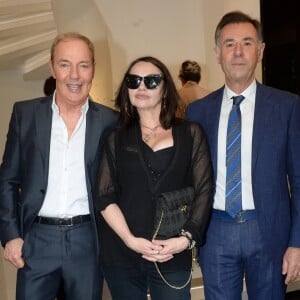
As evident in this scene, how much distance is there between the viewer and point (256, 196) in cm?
189

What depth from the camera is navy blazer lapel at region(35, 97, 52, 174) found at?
1938 millimetres

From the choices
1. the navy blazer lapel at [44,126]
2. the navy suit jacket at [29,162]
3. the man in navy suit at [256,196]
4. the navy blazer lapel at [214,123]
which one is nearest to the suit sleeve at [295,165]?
the man in navy suit at [256,196]

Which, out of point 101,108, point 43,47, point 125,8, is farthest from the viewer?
point 125,8

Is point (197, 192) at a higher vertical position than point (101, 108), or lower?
lower

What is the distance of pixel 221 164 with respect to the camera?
1.95 metres

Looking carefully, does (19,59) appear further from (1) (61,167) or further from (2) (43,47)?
(1) (61,167)

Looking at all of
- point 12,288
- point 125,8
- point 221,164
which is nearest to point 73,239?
point 221,164

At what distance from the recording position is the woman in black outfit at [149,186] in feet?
5.88

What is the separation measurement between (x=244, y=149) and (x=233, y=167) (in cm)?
9

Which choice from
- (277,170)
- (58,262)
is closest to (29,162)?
(58,262)

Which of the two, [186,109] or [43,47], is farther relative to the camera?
[43,47]

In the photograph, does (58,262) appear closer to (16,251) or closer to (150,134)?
(16,251)

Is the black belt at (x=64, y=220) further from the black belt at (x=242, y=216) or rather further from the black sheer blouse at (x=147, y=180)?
the black belt at (x=242, y=216)

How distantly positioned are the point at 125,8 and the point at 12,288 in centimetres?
453
